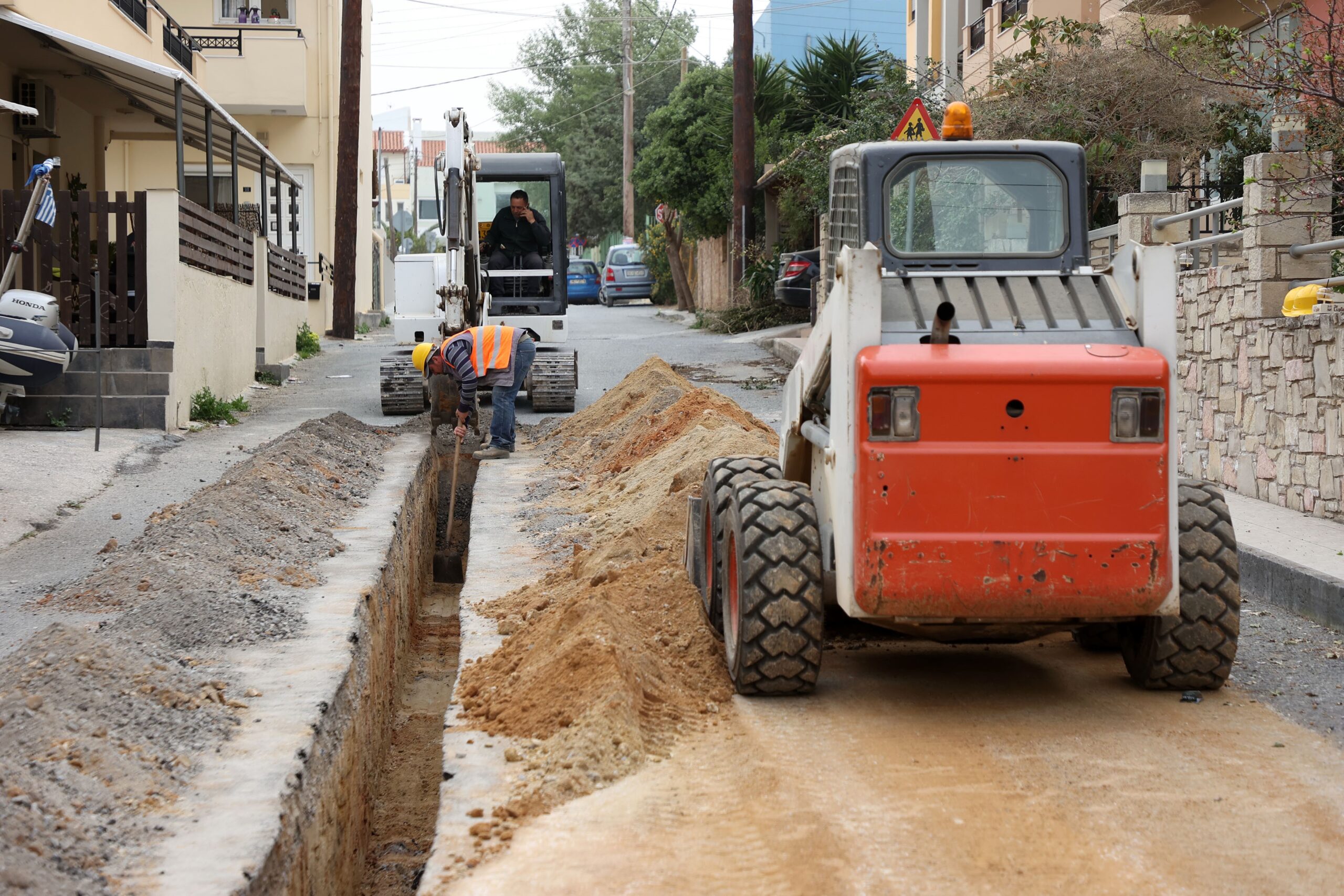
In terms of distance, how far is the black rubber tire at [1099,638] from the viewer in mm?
5645

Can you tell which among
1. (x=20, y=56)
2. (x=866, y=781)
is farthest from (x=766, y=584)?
(x=20, y=56)

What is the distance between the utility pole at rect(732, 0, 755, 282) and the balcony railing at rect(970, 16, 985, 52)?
4.15 metres

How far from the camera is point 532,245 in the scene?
16750 millimetres

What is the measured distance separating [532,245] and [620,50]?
4826 centimetres

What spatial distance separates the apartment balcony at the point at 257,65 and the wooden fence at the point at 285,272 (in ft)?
18.0

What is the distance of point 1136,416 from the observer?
16.1 ft

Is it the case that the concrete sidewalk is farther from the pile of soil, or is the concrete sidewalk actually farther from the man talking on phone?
the man talking on phone

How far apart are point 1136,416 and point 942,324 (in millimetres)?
732

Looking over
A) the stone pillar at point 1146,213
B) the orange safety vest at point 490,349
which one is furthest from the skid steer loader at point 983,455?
the orange safety vest at point 490,349

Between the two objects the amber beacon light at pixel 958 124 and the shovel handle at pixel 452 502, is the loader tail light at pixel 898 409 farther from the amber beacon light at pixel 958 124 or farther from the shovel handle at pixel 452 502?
the shovel handle at pixel 452 502

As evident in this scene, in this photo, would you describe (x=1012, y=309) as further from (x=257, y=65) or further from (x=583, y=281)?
(x=583, y=281)

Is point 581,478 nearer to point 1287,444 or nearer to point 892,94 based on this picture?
point 1287,444

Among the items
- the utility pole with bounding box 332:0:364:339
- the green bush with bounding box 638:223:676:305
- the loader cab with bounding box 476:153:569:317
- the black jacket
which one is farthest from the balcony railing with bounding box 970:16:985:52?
the green bush with bounding box 638:223:676:305

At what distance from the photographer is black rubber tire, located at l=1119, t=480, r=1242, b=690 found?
535 cm
